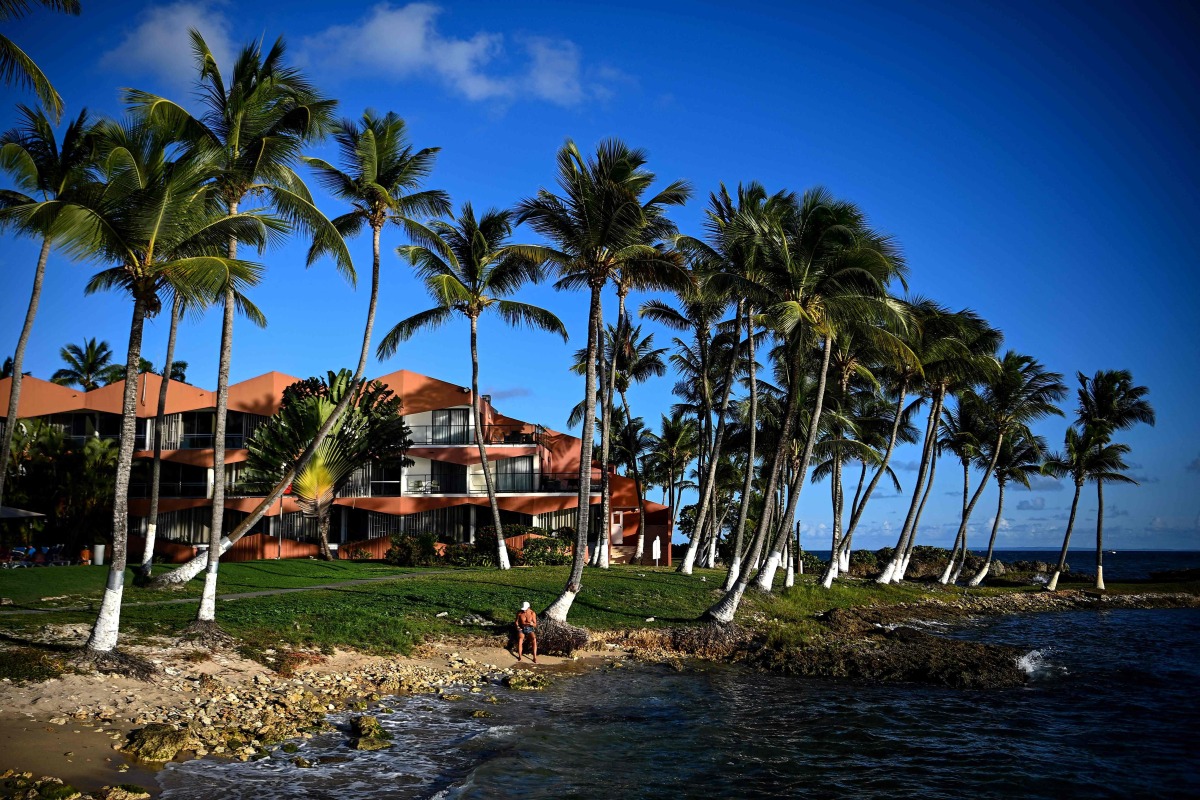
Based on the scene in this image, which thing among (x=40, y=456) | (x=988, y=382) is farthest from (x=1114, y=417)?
(x=40, y=456)

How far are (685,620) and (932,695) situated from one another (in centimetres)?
758

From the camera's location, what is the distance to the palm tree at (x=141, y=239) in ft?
43.5

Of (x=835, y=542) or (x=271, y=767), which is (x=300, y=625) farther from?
(x=835, y=542)

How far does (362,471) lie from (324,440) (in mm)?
7176

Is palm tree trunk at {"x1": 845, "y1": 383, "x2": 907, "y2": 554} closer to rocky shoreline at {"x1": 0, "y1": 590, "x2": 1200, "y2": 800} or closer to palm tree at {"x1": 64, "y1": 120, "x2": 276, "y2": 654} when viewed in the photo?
rocky shoreline at {"x1": 0, "y1": 590, "x2": 1200, "y2": 800}

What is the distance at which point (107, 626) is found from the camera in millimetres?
13195

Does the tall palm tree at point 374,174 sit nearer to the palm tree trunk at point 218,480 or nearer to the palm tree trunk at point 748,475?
the palm tree trunk at point 218,480

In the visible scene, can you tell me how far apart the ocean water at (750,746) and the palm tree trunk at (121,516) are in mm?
3717

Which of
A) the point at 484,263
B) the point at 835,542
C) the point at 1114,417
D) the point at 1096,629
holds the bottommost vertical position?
the point at 1096,629

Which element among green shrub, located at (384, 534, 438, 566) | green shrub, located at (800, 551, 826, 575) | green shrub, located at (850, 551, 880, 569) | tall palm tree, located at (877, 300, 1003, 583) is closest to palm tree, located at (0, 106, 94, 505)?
green shrub, located at (384, 534, 438, 566)

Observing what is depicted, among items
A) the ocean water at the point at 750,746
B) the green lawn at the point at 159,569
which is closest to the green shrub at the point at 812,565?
the green lawn at the point at 159,569

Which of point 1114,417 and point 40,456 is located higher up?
point 1114,417

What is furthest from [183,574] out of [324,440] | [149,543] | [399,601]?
[324,440]

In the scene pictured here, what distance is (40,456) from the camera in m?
35.7
